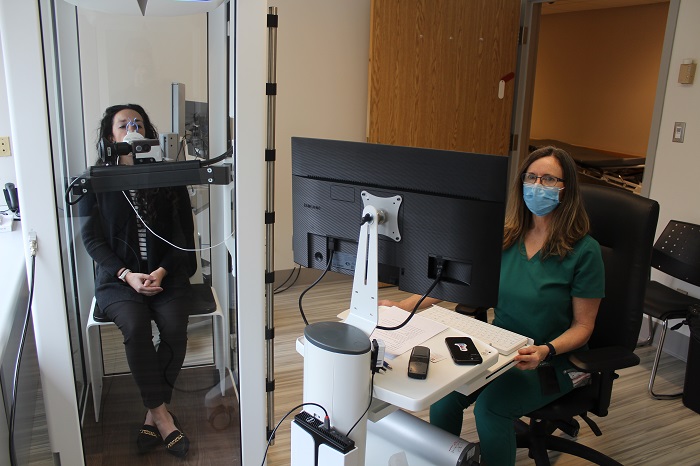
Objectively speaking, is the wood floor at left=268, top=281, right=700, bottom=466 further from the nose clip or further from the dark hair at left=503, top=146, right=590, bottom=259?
the nose clip

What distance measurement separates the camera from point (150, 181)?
1865 mm

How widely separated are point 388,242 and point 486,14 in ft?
10.7

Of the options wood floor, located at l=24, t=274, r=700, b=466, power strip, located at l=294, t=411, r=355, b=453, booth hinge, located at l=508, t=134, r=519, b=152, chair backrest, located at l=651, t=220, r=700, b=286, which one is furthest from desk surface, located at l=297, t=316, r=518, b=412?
booth hinge, located at l=508, t=134, r=519, b=152

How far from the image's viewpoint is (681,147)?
3193mm

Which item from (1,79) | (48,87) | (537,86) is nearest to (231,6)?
(48,87)

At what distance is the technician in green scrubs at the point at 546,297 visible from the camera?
1.81 meters

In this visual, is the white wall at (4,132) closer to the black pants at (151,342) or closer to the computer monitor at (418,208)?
the black pants at (151,342)

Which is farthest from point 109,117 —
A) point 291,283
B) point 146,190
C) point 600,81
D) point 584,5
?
point 600,81

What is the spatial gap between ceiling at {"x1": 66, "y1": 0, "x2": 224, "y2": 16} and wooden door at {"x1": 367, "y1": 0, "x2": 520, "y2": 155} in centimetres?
215

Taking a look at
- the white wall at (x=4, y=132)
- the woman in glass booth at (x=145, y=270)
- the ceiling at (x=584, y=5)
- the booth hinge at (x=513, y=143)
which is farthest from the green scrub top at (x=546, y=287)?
the ceiling at (x=584, y=5)

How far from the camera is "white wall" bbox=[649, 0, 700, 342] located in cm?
311

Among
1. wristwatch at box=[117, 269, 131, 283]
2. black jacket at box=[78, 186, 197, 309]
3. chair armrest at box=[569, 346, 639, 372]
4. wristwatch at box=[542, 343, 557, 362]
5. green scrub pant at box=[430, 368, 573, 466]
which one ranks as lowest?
green scrub pant at box=[430, 368, 573, 466]

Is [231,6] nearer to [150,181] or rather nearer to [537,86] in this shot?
[150,181]

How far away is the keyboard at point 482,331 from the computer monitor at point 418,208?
29 centimetres
